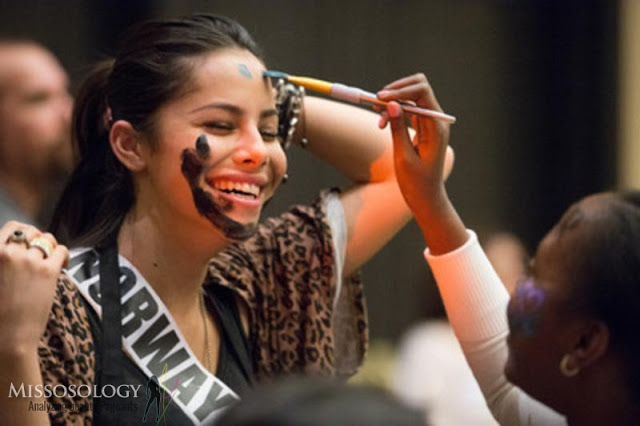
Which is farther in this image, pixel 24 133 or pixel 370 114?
pixel 24 133

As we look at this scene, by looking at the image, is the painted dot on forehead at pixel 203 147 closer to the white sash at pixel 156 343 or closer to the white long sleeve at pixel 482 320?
the white sash at pixel 156 343

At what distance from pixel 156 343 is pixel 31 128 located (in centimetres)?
110

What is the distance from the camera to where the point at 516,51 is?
4.77 meters

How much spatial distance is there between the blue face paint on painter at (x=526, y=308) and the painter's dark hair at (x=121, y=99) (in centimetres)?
67

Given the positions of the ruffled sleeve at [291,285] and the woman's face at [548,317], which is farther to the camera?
the ruffled sleeve at [291,285]

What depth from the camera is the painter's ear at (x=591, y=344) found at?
146cm

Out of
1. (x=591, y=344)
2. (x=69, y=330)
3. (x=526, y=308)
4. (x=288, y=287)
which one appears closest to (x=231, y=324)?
(x=288, y=287)

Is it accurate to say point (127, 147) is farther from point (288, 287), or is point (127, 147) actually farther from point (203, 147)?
point (288, 287)

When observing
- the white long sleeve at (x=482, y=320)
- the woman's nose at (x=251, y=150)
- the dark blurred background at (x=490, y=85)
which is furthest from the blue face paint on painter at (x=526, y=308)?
the dark blurred background at (x=490, y=85)

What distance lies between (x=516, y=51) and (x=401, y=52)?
1.92 feet

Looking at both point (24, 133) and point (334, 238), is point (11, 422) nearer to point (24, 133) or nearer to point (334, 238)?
point (334, 238)

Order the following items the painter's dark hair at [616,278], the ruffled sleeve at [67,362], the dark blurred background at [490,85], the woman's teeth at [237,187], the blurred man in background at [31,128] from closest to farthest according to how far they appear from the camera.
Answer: the painter's dark hair at [616,278] < the ruffled sleeve at [67,362] < the woman's teeth at [237,187] < the blurred man in background at [31,128] < the dark blurred background at [490,85]

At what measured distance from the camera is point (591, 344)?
1.47m

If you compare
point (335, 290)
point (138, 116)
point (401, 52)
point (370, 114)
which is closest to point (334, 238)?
point (335, 290)
